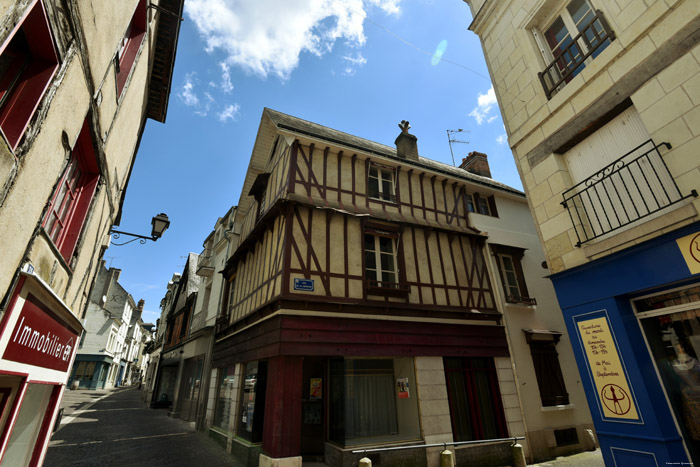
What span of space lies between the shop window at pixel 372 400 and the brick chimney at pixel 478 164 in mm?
9651

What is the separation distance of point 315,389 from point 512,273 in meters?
6.98

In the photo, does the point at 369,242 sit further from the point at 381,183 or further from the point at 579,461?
the point at 579,461

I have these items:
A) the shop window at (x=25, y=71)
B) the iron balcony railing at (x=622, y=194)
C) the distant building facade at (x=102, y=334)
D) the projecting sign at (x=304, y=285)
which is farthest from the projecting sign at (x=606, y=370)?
the distant building facade at (x=102, y=334)

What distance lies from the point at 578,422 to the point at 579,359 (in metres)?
6.18

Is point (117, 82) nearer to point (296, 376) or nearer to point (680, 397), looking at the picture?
point (296, 376)

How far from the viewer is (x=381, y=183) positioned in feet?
31.9

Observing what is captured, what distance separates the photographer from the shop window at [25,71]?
7.03ft

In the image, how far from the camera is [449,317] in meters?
8.55

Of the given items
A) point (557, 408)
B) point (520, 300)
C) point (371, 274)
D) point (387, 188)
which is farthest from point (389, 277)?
point (557, 408)

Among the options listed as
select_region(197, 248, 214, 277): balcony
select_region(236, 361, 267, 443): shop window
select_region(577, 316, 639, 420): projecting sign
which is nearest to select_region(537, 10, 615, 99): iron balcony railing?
select_region(577, 316, 639, 420): projecting sign

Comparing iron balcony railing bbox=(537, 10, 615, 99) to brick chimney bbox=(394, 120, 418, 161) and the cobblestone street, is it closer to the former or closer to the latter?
brick chimney bbox=(394, 120, 418, 161)

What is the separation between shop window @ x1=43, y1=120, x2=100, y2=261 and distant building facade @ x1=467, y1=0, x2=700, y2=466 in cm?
646

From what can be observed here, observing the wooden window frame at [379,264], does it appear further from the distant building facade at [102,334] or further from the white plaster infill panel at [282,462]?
the distant building facade at [102,334]

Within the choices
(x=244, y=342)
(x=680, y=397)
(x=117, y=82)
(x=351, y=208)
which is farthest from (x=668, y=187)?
(x=244, y=342)
